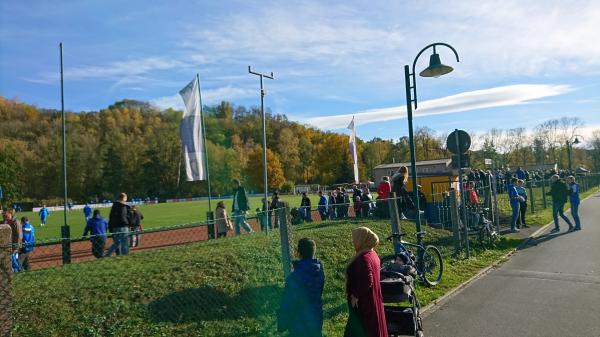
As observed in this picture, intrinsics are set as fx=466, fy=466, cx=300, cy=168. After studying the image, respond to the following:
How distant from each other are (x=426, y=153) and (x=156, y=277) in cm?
8199

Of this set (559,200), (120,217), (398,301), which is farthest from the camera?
(559,200)

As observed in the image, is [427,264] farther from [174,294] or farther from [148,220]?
[148,220]

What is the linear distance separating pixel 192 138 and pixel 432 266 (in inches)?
437

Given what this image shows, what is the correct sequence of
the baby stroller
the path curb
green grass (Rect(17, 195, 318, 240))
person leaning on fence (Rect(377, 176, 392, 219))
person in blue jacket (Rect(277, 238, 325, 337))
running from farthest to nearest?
1. green grass (Rect(17, 195, 318, 240))
2. person leaning on fence (Rect(377, 176, 392, 219))
3. the path curb
4. the baby stroller
5. person in blue jacket (Rect(277, 238, 325, 337))

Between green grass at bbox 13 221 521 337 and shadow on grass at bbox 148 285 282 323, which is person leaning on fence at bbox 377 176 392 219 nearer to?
green grass at bbox 13 221 521 337

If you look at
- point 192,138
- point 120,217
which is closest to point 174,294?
point 120,217

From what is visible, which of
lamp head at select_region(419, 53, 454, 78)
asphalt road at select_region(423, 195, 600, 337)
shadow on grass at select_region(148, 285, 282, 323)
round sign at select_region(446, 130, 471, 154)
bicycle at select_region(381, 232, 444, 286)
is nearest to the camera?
shadow on grass at select_region(148, 285, 282, 323)

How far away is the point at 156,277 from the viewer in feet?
22.4

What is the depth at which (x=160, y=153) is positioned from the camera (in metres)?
79.2

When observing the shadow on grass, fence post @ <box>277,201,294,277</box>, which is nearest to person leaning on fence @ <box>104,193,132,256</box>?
the shadow on grass

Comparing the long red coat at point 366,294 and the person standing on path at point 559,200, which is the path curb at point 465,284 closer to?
the person standing on path at point 559,200

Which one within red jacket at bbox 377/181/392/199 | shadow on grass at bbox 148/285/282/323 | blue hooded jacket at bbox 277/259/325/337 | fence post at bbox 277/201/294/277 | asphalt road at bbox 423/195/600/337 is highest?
red jacket at bbox 377/181/392/199

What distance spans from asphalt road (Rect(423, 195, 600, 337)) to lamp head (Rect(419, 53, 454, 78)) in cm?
414

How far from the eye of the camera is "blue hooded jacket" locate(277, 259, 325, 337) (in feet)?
15.1
